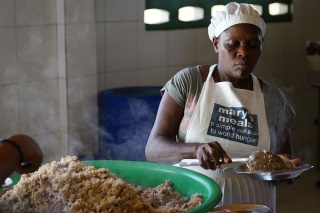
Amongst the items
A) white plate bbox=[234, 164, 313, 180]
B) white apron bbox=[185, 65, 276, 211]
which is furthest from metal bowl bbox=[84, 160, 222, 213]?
white apron bbox=[185, 65, 276, 211]

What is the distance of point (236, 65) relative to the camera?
2371 mm

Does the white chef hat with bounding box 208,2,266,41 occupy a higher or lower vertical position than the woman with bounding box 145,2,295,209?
higher

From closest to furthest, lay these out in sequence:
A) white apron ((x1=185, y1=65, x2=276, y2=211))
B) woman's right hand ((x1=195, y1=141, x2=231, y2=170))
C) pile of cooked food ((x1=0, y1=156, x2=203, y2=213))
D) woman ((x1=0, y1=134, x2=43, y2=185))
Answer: woman ((x1=0, y1=134, x2=43, y2=185)) < pile of cooked food ((x1=0, y1=156, x2=203, y2=213)) < woman's right hand ((x1=195, y1=141, x2=231, y2=170)) < white apron ((x1=185, y1=65, x2=276, y2=211))

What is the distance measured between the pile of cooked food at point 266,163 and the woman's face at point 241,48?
0.40m

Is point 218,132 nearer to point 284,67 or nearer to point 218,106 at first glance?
point 218,106

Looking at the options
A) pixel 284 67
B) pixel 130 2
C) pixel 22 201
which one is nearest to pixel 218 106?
pixel 22 201

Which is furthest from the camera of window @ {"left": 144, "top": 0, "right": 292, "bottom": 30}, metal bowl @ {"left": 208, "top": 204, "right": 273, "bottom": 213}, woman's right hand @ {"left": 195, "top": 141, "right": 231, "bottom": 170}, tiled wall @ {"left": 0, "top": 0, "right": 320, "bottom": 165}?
window @ {"left": 144, "top": 0, "right": 292, "bottom": 30}

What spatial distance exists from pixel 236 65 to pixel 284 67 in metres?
3.26

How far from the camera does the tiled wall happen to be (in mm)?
3650

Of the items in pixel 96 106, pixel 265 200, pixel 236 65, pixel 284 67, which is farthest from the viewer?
pixel 284 67

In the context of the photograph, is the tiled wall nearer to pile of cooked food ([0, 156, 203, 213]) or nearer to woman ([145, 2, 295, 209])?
woman ([145, 2, 295, 209])

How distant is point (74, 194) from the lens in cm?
160

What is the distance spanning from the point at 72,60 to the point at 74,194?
2.32 m

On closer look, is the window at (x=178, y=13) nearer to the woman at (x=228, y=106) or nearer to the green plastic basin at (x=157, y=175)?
the woman at (x=228, y=106)
